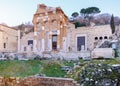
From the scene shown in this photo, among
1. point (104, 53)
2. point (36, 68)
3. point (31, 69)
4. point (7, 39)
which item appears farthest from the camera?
point (7, 39)

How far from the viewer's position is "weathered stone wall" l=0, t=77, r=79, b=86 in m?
9.49

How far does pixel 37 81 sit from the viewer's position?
10242mm

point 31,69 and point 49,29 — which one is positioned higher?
point 49,29

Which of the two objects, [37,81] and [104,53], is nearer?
[37,81]

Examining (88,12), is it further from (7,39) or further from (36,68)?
(36,68)

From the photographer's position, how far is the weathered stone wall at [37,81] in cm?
949

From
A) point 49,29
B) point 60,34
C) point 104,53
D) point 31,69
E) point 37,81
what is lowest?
point 37,81

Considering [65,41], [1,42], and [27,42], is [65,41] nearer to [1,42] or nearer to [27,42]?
[27,42]

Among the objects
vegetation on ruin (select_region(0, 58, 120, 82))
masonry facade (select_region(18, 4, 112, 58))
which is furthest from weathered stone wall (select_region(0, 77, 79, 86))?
masonry facade (select_region(18, 4, 112, 58))

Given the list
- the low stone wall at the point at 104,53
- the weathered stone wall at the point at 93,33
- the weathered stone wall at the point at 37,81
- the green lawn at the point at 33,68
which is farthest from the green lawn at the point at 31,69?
the weathered stone wall at the point at 93,33

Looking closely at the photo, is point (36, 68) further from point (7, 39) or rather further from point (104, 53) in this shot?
point (7, 39)

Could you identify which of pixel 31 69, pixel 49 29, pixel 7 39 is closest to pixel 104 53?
pixel 31 69

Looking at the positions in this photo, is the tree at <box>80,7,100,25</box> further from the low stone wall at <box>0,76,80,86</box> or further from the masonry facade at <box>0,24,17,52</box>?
the low stone wall at <box>0,76,80,86</box>

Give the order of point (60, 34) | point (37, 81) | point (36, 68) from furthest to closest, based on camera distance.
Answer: point (60, 34), point (36, 68), point (37, 81)
